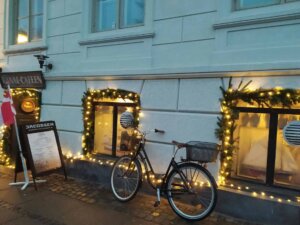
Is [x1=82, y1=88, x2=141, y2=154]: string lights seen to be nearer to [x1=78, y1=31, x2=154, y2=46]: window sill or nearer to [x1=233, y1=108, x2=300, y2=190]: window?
[x1=78, y1=31, x2=154, y2=46]: window sill

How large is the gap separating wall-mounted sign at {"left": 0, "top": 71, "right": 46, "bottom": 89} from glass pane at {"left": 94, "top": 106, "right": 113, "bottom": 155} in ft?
5.78

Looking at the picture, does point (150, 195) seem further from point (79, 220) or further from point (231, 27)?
point (231, 27)

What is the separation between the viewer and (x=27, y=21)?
8.66 metres

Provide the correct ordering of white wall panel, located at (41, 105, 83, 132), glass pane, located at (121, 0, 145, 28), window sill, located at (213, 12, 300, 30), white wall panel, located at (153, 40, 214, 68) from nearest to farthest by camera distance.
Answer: window sill, located at (213, 12, 300, 30), white wall panel, located at (153, 40, 214, 68), glass pane, located at (121, 0, 145, 28), white wall panel, located at (41, 105, 83, 132)

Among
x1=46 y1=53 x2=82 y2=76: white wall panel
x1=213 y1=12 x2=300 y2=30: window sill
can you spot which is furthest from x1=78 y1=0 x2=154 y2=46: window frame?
x1=213 y1=12 x2=300 y2=30: window sill

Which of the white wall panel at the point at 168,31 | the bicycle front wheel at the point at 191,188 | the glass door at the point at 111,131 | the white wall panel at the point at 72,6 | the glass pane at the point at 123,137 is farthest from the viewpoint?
the white wall panel at the point at 72,6

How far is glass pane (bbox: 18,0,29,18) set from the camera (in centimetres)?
870

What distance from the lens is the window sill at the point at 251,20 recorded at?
4.51 m

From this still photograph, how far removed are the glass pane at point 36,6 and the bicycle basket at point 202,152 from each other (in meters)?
5.75

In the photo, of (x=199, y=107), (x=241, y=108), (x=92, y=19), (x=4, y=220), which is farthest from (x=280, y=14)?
(x=4, y=220)

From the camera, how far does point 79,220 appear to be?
15.6ft

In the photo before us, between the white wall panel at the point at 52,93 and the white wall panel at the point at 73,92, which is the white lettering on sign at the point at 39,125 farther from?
the white wall panel at the point at 52,93

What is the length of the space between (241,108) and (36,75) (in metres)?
5.05

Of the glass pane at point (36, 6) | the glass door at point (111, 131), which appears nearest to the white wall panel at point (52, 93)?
the glass door at point (111, 131)
